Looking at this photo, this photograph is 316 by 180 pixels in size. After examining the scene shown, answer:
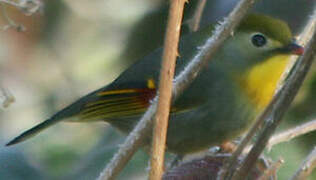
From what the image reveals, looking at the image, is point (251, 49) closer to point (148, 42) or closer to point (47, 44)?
point (148, 42)

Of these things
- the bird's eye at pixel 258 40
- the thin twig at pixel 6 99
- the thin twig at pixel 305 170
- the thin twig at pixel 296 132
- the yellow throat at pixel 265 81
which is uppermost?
the thin twig at pixel 6 99

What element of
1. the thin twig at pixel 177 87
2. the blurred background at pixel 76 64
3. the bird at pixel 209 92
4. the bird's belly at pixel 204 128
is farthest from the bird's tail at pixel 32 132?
the thin twig at pixel 177 87

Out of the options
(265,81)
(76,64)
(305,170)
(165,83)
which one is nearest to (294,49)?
Result: (265,81)

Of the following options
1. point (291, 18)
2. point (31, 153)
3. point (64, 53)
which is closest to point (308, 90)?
point (291, 18)

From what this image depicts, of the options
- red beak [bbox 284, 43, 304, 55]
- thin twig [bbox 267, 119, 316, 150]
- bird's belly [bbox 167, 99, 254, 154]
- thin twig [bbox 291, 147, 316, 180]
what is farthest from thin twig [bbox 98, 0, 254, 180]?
bird's belly [bbox 167, 99, 254, 154]

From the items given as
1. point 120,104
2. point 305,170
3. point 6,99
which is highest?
point 6,99

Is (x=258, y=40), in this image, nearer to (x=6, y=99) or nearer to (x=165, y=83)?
(x=6, y=99)

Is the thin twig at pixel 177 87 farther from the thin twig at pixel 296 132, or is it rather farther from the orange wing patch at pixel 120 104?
the orange wing patch at pixel 120 104

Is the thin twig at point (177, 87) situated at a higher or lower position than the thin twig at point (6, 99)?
lower
